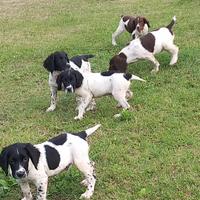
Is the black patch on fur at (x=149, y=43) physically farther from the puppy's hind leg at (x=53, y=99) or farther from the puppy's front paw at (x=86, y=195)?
the puppy's front paw at (x=86, y=195)

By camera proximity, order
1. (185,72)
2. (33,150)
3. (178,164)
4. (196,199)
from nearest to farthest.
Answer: (33,150), (196,199), (178,164), (185,72)

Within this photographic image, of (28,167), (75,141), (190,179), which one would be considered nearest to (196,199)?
(190,179)

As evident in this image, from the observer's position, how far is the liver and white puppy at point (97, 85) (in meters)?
8.27

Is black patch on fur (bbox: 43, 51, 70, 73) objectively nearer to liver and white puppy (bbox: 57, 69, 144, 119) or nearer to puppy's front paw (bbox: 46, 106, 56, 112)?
liver and white puppy (bbox: 57, 69, 144, 119)

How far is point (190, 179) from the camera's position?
20.5ft

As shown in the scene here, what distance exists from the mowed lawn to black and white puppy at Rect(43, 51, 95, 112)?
0.31 m

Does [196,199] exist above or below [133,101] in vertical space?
above

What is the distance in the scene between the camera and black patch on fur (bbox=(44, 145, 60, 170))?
227 inches

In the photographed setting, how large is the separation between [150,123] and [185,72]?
252 cm

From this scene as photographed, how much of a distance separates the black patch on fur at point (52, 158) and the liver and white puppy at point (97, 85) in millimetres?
2495

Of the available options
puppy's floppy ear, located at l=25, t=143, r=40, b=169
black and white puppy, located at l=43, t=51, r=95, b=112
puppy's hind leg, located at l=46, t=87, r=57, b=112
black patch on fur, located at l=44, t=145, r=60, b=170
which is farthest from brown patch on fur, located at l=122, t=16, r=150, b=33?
puppy's floppy ear, located at l=25, t=143, r=40, b=169

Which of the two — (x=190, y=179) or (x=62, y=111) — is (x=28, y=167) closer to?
(x=190, y=179)

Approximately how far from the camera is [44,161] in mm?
5723

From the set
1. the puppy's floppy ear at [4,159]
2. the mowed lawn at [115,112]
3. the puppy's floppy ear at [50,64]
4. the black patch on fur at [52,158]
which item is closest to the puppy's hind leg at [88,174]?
the mowed lawn at [115,112]
